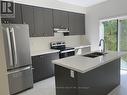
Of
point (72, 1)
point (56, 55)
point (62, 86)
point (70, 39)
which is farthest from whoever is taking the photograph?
point (70, 39)

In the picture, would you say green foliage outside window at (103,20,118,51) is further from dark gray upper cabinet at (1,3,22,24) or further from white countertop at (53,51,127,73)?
dark gray upper cabinet at (1,3,22,24)

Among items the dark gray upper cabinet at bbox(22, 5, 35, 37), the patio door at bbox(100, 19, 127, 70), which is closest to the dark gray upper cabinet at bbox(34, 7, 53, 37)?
the dark gray upper cabinet at bbox(22, 5, 35, 37)

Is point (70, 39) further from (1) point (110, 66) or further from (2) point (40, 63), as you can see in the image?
(1) point (110, 66)

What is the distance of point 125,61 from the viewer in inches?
182

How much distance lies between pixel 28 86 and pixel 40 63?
723 millimetres

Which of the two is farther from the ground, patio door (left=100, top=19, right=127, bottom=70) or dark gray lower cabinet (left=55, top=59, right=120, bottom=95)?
patio door (left=100, top=19, right=127, bottom=70)

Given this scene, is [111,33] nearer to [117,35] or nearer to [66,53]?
[117,35]

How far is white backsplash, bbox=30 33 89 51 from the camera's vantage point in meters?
Answer: 4.03

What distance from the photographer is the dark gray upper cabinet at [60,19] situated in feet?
13.8

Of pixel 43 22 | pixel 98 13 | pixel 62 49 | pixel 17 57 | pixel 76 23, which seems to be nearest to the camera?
pixel 17 57

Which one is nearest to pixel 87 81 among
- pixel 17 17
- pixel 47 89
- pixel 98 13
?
pixel 47 89

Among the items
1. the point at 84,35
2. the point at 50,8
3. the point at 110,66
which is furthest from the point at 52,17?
the point at 110,66

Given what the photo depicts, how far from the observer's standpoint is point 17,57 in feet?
9.17

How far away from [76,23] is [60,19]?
0.94 metres
